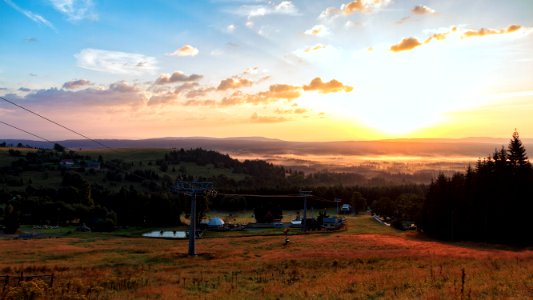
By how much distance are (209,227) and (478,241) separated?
177 feet

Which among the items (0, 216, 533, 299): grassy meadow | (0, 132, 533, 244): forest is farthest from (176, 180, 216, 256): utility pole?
(0, 216, 533, 299): grassy meadow

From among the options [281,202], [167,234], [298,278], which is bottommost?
[167,234]

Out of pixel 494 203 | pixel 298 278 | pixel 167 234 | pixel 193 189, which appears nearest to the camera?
pixel 298 278

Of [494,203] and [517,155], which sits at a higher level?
[517,155]

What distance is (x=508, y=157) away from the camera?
60.9 metres

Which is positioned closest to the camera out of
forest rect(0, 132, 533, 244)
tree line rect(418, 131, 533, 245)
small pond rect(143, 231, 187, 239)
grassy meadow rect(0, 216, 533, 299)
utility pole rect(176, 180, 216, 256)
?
grassy meadow rect(0, 216, 533, 299)

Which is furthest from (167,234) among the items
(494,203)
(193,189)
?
(494,203)

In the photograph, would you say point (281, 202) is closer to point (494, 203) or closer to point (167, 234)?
point (167, 234)

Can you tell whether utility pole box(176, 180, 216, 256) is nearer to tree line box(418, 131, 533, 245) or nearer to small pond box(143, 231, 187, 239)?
small pond box(143, 231, 187, 239)

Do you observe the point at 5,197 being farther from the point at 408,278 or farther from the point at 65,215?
the point at 408,278

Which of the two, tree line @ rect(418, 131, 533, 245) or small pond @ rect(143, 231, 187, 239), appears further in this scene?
small pond @ rect(143, 231, 187, 239)

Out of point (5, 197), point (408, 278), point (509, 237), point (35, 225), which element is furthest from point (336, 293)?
point (5, 197)

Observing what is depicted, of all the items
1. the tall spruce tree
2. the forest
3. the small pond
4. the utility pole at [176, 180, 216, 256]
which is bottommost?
the small pond

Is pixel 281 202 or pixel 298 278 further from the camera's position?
pixel 281 202
